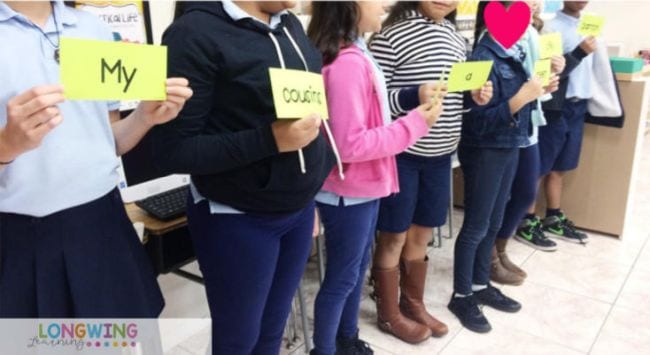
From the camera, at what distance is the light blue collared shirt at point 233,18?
0.95 m

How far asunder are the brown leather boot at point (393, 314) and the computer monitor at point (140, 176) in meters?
0.86

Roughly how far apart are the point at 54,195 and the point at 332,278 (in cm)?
84

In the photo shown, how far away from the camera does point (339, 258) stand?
1440 millimetres

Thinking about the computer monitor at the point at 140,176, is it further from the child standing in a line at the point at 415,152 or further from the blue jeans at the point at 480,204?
the blue jeans at the point at 480,204

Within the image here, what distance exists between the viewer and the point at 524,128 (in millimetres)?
1796

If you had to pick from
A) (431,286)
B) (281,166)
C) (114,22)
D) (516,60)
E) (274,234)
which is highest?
(114,22)

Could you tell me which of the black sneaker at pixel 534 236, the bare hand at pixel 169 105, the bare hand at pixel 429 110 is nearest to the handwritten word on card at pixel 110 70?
the bare hand at pixel 169 105

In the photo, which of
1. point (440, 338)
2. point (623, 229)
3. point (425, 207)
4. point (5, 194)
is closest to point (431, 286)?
point (440, 338)

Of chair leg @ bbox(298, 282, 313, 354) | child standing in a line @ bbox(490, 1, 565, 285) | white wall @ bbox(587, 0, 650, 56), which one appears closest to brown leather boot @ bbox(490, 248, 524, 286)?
child standing in a line @ bbox(490, 1, 565, 285)

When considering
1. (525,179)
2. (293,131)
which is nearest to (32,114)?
(293,131)

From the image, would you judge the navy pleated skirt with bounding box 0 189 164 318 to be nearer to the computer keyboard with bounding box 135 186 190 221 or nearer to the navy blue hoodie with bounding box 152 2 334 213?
the navy blue hoodie with bounding box 152 2 334 213

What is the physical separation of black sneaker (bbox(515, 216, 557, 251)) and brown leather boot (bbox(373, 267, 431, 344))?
Result: 1135 mm

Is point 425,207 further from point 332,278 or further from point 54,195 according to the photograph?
point 54,195

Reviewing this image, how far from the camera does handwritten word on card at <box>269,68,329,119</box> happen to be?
2.87 ft
